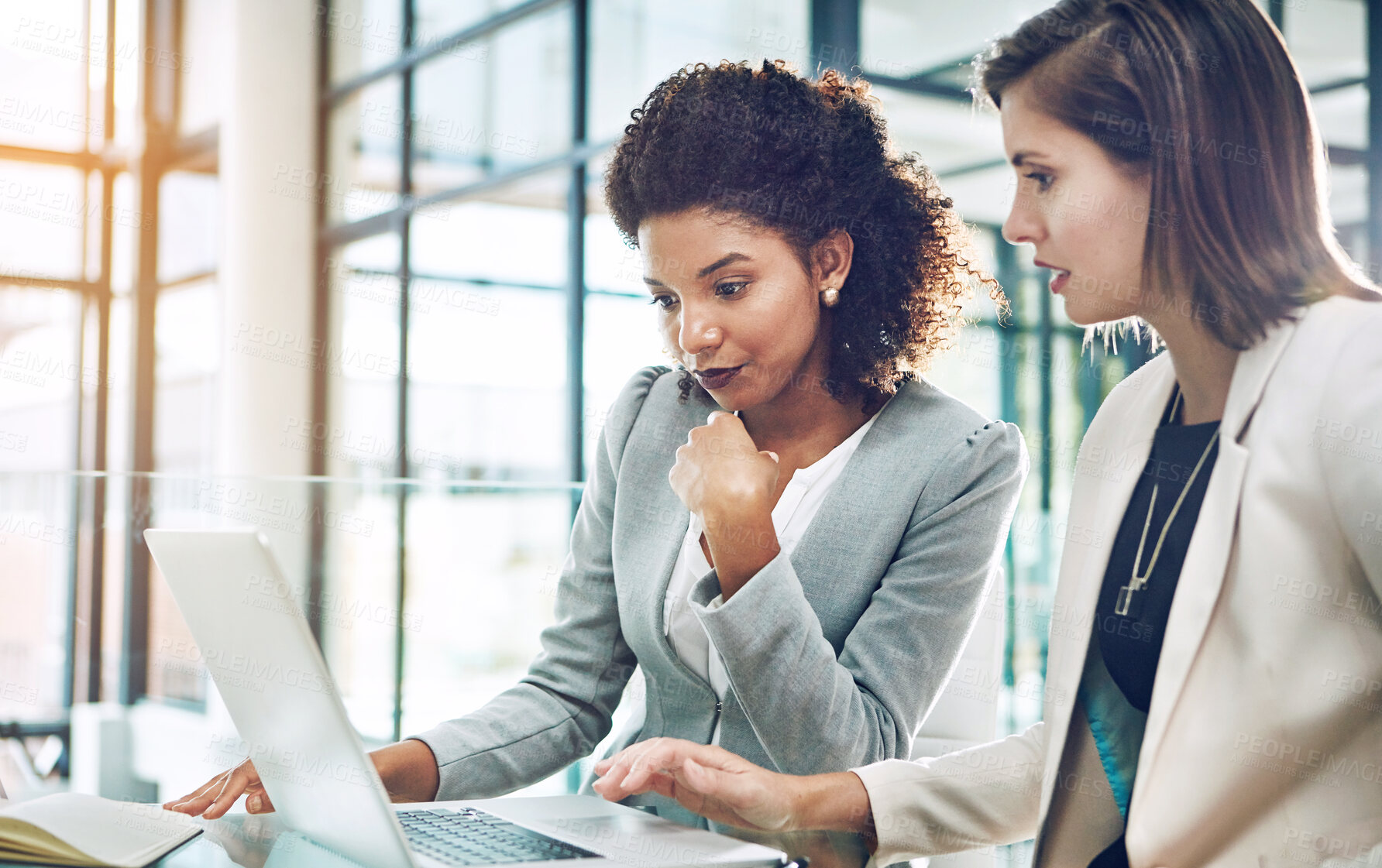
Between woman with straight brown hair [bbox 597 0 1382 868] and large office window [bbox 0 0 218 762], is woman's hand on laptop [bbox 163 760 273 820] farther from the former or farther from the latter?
large office window [bbox 0 0 218 762]

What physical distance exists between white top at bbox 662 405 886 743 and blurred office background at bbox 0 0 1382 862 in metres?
0.25

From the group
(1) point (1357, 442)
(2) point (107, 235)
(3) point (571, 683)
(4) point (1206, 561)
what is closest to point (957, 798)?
(4) point (1206, 561)

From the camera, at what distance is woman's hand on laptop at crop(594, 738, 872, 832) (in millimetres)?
957

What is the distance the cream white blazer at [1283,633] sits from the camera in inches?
32.5

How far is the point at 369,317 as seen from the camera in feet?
19.2

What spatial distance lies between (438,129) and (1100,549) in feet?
16.3

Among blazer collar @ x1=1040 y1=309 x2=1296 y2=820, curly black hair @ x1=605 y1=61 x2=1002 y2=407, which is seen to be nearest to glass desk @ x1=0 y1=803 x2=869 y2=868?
blazer collar @ x1=1040 y1=309 x2=1296 y2=820

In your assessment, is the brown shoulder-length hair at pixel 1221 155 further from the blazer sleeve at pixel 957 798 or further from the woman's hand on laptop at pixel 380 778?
the woman's hand on laptop at pixel 380 778

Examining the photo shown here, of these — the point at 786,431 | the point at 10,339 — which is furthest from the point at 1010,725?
the point at 10,339

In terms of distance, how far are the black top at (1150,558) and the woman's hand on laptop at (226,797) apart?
0.76 meters

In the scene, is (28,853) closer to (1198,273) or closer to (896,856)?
(896,856)

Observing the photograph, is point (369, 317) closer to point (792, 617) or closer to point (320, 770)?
point (792, 617)

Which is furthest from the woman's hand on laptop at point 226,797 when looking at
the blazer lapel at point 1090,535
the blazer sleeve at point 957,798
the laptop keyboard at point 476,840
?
the blazer lapel at point 1090,535

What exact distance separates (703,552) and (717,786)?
0.47m
